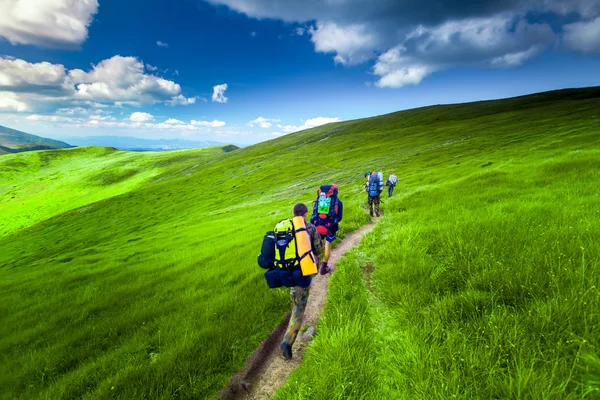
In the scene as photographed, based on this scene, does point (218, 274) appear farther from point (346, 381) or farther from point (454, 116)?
point (454, 116)

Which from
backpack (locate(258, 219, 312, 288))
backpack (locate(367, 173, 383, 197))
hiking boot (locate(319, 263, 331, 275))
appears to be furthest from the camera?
backpack (locate(367, 173, 383, 197))

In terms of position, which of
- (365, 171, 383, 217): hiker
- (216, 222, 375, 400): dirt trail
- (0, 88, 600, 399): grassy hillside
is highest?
(365, 171, 383, 217): hiker

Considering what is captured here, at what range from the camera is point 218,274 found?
9.89 m

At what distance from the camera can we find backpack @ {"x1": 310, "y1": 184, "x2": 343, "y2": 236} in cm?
941

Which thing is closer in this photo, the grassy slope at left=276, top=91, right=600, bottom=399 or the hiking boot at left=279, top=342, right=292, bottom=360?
the grassy slope at left=276, top=91, right=600, bottom=399

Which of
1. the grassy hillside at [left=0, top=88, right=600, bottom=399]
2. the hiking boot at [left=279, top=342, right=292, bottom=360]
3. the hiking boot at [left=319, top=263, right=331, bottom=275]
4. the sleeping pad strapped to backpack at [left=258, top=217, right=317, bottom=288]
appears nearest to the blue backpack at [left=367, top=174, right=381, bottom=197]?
the grassy hillside at [left=0, top=88, right=600, bottom=399]

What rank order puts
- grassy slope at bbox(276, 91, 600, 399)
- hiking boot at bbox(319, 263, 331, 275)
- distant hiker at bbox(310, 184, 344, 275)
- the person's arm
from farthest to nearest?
distant hiker at bbox(310, 184, 344, 275), hiking boot at bbox(319, 263, 331, 275), the person's arm, grassy slope at bbox(276, 91, 600, 399)

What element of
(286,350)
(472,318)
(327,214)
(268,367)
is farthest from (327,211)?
(472,318)

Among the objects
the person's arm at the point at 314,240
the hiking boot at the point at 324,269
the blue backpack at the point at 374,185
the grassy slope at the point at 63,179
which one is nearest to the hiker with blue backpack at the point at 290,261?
the person's arm at the point at 314,240

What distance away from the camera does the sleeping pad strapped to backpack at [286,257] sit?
18.3ft

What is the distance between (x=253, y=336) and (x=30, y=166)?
23713 cm

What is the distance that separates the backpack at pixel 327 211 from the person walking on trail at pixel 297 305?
117 inches

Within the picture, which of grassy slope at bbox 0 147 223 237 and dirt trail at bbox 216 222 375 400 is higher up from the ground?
grassy slope at bbox 0 147 223 237

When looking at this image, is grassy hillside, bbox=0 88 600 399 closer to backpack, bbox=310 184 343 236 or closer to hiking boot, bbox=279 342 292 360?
hiking boot, bbox=279 342 292 360
